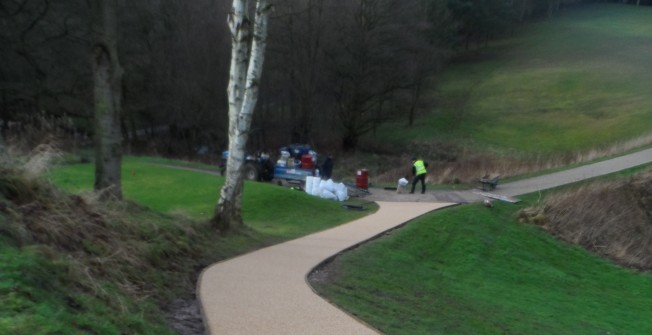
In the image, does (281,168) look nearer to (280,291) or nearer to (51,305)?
(280,291)

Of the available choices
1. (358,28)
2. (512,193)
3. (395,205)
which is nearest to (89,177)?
(395,205)

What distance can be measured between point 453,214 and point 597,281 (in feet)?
16.0

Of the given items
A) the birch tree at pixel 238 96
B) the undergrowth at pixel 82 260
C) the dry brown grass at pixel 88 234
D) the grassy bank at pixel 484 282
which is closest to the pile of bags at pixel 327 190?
the grassy bank at pixel 484 282

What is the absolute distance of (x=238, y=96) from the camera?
614 inches

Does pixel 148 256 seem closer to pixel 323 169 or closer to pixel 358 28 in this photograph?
pixel 323 169

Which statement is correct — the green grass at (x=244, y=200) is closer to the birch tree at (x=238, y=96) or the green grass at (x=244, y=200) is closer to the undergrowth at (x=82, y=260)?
the birch tree at (x=238, y=96)

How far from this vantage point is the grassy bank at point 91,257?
19.7ft

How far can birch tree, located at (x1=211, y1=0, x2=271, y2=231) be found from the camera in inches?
605

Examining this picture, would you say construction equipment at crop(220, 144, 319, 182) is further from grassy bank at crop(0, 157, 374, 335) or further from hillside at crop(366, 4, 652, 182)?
grassy bank at crop(0, 157, 374, 335)

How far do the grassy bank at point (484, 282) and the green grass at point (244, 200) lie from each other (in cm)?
318

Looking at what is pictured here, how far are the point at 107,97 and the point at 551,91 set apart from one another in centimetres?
6406

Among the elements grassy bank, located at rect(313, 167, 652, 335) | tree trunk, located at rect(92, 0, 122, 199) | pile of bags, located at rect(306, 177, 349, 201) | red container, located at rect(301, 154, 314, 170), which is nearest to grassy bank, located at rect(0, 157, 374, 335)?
tree trunk, located at rect(92, 0, 122, 199)

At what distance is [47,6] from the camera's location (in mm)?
32344

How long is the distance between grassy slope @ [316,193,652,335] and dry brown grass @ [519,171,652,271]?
0.96m
